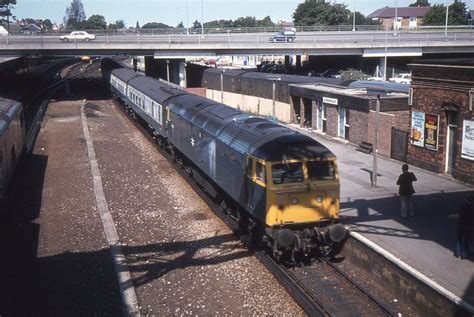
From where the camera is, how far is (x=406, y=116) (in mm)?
20812

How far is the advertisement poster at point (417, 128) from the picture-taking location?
1894cm

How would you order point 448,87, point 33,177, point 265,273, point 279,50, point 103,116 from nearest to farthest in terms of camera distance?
point 265,273 → point 448,87 → point 33,177 → point 103,116 → point 279,50

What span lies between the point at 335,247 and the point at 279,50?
116 feet

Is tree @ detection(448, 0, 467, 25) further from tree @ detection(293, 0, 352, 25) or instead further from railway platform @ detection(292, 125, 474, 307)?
railway platform @ detection(292, 125, 474, 307)

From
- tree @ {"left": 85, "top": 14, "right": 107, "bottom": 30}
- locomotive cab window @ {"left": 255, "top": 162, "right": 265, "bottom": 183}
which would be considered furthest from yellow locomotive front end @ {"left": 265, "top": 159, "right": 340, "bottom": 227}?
tree @ {"left": 85, "top": 14, "right": 107, "bottom": 30}

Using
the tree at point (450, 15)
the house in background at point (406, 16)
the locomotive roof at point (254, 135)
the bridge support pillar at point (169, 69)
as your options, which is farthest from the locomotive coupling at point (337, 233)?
the house in background at point (406, 16)

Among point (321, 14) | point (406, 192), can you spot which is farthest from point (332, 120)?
point (321, 14)

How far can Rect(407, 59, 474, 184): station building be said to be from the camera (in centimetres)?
1681

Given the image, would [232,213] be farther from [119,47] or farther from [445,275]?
[119,47]

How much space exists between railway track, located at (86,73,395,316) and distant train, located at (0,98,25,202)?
24.9 feet

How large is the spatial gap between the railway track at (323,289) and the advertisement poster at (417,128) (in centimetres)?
907

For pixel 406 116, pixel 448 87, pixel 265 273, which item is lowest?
pixel 265 273

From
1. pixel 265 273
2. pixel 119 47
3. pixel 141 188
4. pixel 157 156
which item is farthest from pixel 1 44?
pixel 265 273

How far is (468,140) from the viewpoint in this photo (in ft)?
54.9
